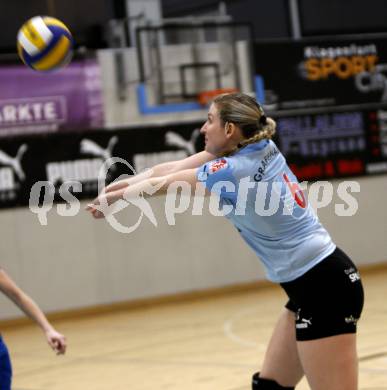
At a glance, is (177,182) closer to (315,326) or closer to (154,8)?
(315,326)

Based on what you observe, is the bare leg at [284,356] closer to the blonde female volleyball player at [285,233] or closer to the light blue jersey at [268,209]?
the blonde female volleyball player at [285,233]

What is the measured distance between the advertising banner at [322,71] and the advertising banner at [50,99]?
9.79 ft

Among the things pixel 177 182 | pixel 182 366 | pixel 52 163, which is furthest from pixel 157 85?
pixel 177 182

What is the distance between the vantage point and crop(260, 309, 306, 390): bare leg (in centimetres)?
514

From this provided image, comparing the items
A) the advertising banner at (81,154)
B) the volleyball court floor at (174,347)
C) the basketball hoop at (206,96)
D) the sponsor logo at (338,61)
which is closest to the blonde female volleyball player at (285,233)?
the volleyball court floor at (174,347)

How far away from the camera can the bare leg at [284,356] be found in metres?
5.14

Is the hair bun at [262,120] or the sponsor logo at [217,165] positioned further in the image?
the hair bun at [262,120]

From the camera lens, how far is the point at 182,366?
372 inches

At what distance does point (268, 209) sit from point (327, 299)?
54cm

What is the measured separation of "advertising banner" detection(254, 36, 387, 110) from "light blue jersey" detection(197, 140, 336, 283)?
1123cm

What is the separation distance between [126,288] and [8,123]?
3.16m

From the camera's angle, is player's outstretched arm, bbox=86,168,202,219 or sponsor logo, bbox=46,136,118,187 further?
sponsor logo, bbox=46,136,118,187

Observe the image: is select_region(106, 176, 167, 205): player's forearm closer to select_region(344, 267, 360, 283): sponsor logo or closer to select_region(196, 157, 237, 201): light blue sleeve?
select_region(196, 157, 237, 201): light blue sleeve

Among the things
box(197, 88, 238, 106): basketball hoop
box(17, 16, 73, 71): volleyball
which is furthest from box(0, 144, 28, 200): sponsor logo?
box(17, 16, 73, 71): volleyball
